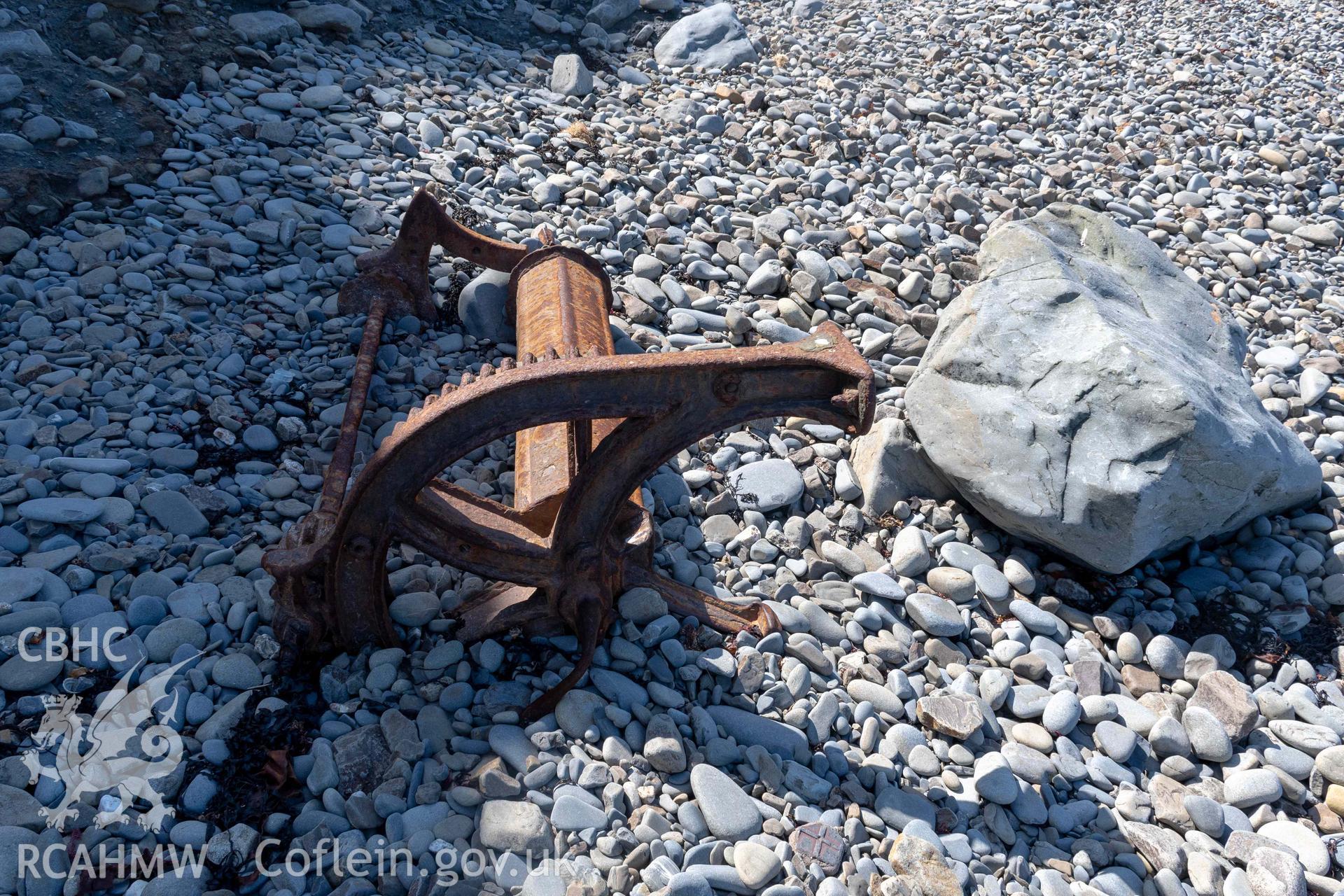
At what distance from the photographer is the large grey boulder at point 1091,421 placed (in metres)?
3.35

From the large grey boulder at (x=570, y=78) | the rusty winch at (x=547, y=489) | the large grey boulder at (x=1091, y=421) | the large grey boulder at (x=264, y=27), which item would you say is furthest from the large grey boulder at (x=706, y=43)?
the rusty winch at (x=547, y=489)

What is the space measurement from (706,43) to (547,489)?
17.2 ft

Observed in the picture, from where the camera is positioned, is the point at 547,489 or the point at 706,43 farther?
the point at 706,43

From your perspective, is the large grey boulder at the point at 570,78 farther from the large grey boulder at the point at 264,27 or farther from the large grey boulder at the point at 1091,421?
the large grey boulder at the point at 1091,421

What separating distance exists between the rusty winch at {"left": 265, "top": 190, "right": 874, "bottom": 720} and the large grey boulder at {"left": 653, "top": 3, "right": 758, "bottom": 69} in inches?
169

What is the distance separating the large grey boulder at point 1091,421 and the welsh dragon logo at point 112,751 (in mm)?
2710

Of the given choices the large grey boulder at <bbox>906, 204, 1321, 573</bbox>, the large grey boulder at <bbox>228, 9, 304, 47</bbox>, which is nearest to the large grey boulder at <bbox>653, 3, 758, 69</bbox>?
the large grey boulder at <bbox>228, 9, 304, 47</bbox>

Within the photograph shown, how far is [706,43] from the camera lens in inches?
283

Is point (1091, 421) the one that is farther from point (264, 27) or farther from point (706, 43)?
point (264, 27)

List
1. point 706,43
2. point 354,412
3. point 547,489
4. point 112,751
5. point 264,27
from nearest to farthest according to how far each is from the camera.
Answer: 1. point 112,751
2. point 547,489
3. point 354,412
4. point 264,27
5. point 706,43

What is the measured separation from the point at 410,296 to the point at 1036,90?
17.1 ft

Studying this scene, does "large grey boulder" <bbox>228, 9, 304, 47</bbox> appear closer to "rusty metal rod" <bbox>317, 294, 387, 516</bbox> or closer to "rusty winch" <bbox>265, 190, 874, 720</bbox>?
"rusty metal rod" <bbox>317, 294, 387, 516</bbox>

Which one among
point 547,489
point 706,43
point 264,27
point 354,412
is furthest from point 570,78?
point 547,489

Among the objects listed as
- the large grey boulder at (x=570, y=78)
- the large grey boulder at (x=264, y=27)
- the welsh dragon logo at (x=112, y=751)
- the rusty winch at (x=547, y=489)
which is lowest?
the welsh dragon logo at (x=112, y=751)
